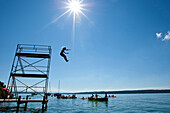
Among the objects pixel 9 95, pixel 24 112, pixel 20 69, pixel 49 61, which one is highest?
pixel 49 61

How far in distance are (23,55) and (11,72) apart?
261 cm

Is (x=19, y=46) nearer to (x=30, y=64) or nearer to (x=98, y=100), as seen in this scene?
(x=30, y=64)

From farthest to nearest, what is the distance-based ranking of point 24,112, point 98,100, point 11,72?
1. point 98,100
2. point 24,112
3. point 11,72

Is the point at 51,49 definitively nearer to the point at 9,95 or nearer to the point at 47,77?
the point at 47,77

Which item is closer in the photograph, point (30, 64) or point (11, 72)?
point (11, 72)

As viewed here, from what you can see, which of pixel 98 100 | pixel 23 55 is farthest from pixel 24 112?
pixel 98 100

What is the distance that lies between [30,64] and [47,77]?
130 inches

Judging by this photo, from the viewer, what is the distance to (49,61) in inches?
609

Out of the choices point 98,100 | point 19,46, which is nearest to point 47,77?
point 19,46

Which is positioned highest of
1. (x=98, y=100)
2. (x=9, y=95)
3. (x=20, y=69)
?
(x=20, y=69)

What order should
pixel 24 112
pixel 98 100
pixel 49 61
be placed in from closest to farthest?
1. pixel 49 61
2. pixel 24 112
3. pixel 98 100

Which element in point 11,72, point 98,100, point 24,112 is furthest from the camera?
point 98,100

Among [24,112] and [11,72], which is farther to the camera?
[24,112]

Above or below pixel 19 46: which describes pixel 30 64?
below
